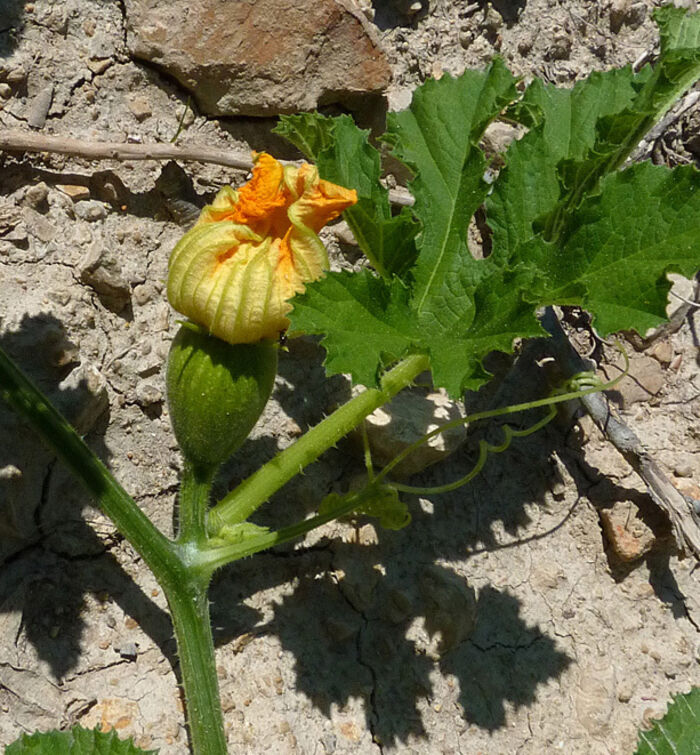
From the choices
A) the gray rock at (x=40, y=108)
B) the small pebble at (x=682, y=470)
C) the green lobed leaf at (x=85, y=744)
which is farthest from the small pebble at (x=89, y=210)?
the small pebble at (x=682, y=470)

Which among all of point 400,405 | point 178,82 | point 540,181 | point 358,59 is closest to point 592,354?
point 400,405

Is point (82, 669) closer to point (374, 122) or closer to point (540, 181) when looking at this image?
point (540, 181)

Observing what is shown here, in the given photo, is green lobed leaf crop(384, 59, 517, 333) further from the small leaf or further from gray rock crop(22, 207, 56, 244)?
gray rock crop(22, 207, 56, 244)

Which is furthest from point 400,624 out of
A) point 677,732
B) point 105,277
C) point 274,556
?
point 105,277

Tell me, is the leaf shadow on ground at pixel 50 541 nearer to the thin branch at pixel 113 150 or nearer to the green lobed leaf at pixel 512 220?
the thin branch at pixel 113 150

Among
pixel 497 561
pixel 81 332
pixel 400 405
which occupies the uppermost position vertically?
pixel 81 332
